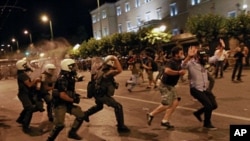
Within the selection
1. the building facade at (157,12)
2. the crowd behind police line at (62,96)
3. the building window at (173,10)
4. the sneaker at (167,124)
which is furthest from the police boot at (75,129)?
the building window at (173,10)

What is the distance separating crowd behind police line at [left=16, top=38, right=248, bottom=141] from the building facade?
2251cm

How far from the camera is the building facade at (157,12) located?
117ft

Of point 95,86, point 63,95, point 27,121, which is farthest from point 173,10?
point 63,95

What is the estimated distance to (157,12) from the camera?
51.2 metres

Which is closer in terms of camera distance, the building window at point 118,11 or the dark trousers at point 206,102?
the dark trousers at point 206,102

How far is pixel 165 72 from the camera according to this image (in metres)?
8.02

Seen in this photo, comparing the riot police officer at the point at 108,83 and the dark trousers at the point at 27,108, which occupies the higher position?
the riot police officer at the point at 108,83

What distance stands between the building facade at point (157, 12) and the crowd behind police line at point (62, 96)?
22.5 metres

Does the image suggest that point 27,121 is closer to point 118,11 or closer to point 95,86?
point 95,86

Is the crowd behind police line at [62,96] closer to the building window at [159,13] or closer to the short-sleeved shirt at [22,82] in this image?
the short-sleeved shirt at [22,82]

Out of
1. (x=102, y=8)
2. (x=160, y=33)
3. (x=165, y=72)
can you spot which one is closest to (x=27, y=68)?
(x=165, y=72)

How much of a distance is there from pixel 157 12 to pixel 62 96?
4569 cm

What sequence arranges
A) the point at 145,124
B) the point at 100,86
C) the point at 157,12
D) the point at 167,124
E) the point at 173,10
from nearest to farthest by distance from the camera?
the point at 100,86, the point at 167,124, the point at 145,124, the point at 173,10, the point at 157,12

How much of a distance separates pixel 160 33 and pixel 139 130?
106 ft
